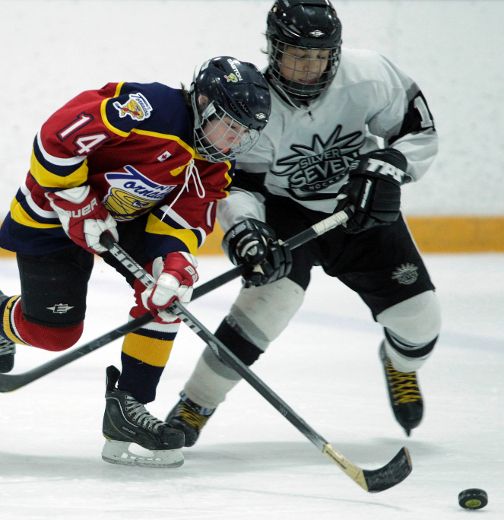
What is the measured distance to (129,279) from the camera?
2787 millimetres

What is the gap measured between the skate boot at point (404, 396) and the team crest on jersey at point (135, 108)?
109cm

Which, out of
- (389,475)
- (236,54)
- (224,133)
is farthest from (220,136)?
(236,54)

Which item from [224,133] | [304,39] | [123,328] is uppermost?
[304,39]

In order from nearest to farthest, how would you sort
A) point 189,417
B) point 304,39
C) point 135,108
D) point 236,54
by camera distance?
point 135,108, point 304,39, point 189,417, point 236,54

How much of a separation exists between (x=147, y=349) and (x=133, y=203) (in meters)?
0.35

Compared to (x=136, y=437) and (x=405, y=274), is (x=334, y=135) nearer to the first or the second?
(x=405, y=274)

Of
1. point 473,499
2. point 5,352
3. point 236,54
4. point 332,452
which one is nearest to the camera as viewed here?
point 473,499

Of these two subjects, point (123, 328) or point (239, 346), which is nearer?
point (123, 328)

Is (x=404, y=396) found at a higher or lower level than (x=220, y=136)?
lower

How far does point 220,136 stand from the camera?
2562 mm

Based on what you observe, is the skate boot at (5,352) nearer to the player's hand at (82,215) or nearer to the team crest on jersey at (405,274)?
the player's hand at (82,215)

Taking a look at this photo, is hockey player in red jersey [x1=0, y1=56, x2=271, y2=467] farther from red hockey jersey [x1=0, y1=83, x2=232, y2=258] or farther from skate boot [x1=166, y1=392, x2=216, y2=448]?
skate boot [x1=166, y1=392, x2=216, y2=448]

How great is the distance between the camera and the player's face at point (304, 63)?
279cm

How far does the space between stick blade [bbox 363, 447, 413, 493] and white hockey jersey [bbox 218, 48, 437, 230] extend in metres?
0.78
